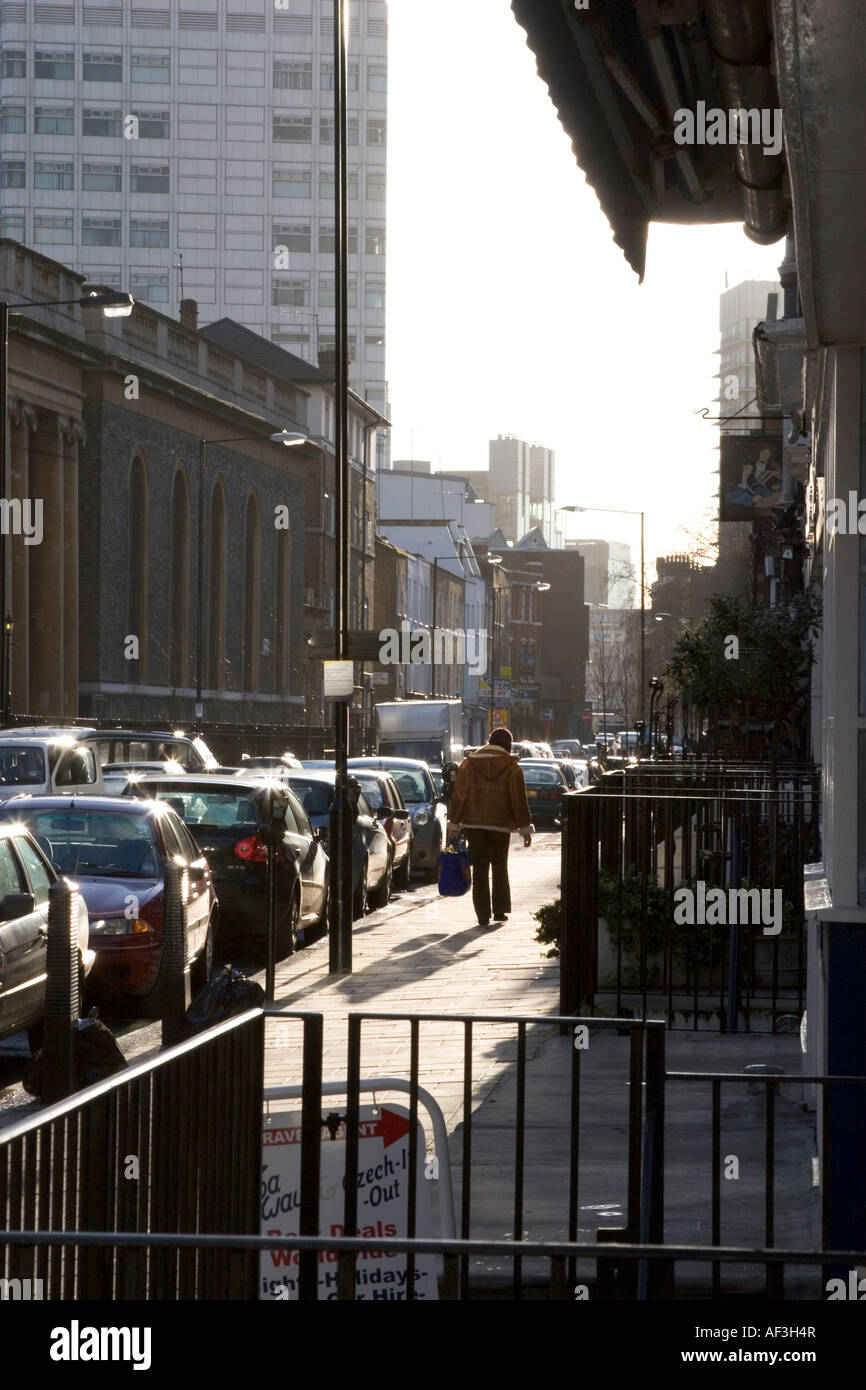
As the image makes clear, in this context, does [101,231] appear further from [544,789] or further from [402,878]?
[402,878]

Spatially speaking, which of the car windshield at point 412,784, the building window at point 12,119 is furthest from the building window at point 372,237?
the car windshield at point 412,784

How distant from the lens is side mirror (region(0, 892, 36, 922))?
424 inches

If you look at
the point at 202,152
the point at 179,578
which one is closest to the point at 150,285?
the point at 202,152

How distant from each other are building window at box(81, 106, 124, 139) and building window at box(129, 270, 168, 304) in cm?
861

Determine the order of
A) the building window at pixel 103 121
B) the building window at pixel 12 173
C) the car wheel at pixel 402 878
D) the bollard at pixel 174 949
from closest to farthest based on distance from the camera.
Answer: the bollard at pixel 174 949 < the car wheel at pixel 402 878 < the building window at pixel 103 121 < the building window at pixel 12 173

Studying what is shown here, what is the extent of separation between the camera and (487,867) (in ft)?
63.9

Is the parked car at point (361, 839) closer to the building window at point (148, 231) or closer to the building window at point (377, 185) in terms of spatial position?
the building window at point (148, 231)

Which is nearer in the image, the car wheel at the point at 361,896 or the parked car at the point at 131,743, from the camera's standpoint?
the car wheel at the point at 361,896

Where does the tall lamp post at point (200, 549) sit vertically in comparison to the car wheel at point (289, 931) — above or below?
above

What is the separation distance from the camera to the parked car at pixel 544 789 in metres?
46.3

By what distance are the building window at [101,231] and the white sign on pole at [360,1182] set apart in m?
121

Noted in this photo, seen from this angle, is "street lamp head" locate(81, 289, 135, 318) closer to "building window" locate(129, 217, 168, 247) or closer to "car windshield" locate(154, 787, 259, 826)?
"car windshield" locate(154, 787, 259, 826)

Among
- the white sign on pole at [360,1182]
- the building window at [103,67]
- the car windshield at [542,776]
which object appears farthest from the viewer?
the building window at [103,67]
